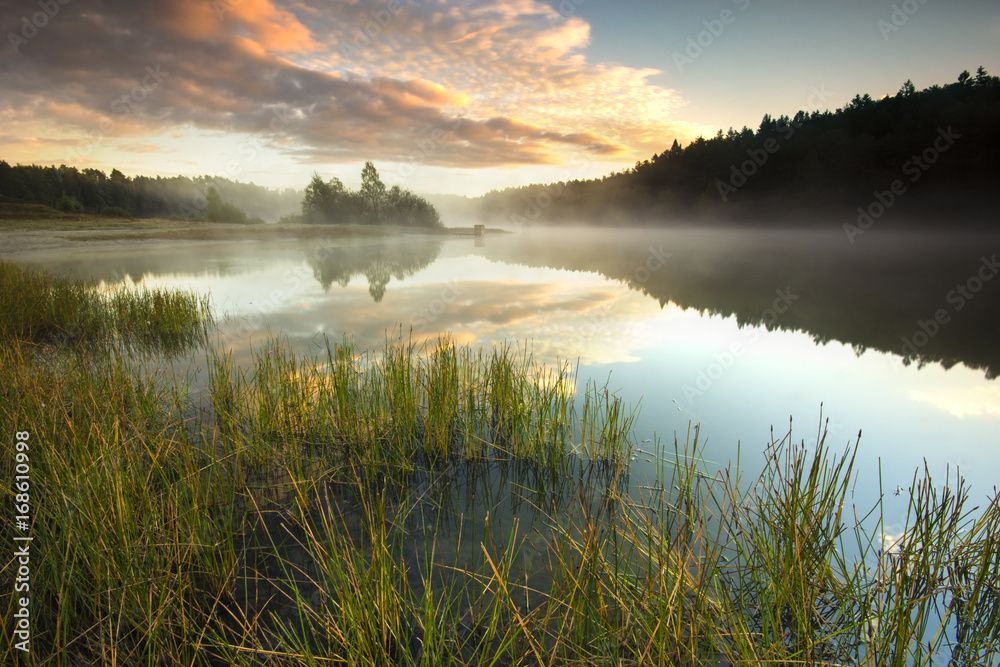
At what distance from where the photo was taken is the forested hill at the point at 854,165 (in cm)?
3716

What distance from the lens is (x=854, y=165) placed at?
140ft

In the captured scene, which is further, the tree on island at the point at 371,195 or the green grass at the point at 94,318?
the tree on island at the point at 371,195

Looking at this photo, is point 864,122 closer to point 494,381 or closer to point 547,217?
point 494,381

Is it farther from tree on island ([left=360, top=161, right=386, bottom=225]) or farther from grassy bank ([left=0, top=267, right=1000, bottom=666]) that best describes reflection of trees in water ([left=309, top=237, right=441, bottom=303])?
tree on island ([left=360, top=161, right=386, bottom=225])

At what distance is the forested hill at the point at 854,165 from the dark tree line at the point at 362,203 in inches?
1594

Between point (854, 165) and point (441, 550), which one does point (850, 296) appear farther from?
point (854, 165)

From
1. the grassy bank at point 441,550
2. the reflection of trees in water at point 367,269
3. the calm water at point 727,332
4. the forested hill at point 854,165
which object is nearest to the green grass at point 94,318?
the calm water at point 727,332

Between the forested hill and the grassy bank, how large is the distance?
53920mm

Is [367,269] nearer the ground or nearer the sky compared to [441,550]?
nearer the sky

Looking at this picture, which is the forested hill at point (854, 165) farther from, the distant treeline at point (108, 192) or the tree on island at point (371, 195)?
the distant treeline at point (108, 192)

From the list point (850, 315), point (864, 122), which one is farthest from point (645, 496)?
point (864, 122)

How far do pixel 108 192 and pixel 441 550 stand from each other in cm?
8099

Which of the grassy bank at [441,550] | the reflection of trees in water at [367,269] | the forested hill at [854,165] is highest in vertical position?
the forested hill at [854,165]

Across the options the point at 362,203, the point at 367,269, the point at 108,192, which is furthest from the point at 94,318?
the point at 108,192
